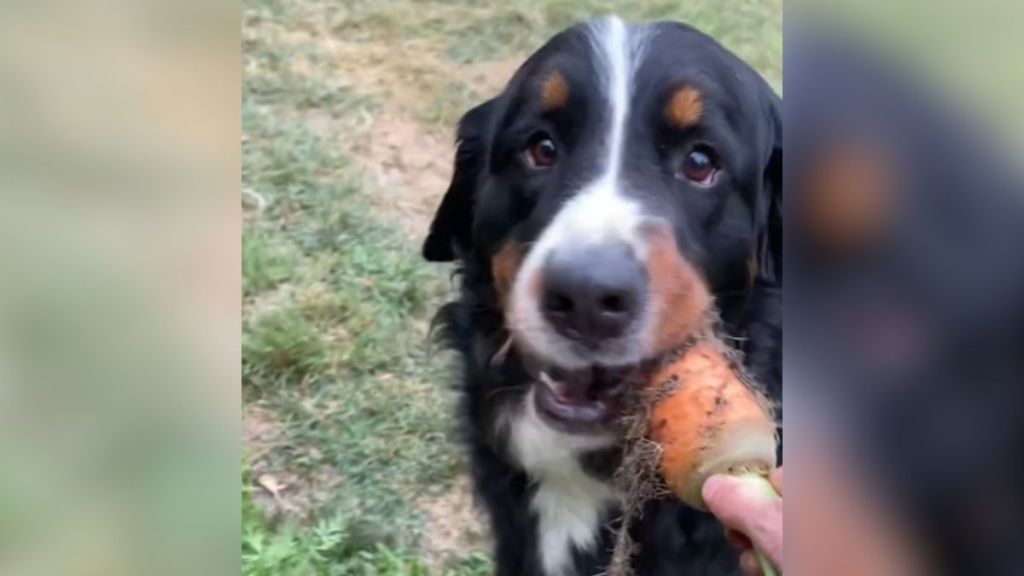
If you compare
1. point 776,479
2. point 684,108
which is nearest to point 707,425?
point 776,479

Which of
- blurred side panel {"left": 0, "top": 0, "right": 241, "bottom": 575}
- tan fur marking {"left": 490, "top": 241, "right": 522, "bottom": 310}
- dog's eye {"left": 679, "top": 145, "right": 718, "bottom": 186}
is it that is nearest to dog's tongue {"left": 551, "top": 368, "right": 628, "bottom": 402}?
tan fur marking {"left": 490, "top": 241, "right": 522, "bottom": 310}

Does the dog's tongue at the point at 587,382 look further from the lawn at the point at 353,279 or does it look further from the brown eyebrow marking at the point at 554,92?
the brown eyebrow marking at the point at 554,92

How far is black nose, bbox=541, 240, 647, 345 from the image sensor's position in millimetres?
1130

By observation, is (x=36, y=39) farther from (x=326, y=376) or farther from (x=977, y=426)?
(x=977, y=426)

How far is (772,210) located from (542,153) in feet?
0.82

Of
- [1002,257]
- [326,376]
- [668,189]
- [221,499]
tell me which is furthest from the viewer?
[326,376]

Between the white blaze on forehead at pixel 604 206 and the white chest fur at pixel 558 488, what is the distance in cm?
11

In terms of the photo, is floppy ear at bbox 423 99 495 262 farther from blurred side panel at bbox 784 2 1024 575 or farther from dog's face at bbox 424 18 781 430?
blurred side panel at bbox 784 2 1024 575

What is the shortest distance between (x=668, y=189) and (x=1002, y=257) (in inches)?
12.8

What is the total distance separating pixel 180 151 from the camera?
123 cm

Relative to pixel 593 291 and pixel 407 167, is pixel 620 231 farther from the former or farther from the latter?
pixel 407 167

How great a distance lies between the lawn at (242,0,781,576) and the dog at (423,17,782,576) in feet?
0.32

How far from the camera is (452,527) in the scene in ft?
4.53

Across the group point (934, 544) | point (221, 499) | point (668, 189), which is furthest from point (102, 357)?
point (934, 544)
